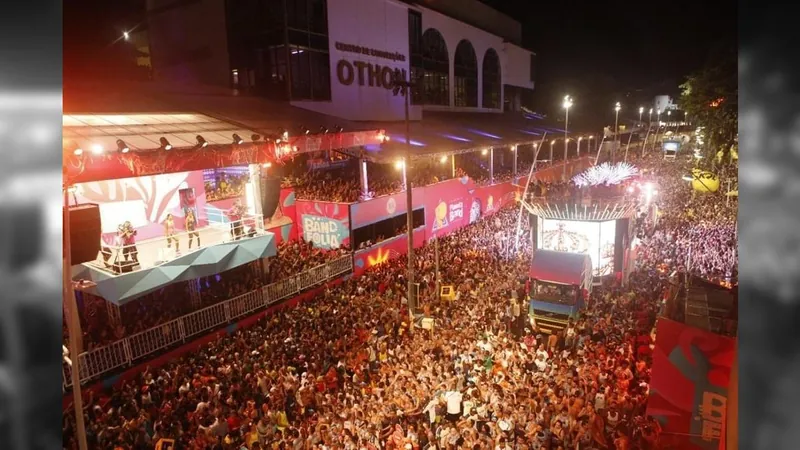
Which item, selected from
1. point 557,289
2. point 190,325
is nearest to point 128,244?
point 190,325

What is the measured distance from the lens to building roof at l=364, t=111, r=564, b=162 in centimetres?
2790

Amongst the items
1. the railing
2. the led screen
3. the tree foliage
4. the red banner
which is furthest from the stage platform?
the tree foliage

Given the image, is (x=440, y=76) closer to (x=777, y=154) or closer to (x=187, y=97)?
(x=187, y=97)

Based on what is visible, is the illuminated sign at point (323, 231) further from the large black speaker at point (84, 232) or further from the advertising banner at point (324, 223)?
the large black speaker at point (84, 232)

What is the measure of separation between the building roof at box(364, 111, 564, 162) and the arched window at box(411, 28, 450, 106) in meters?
1.28

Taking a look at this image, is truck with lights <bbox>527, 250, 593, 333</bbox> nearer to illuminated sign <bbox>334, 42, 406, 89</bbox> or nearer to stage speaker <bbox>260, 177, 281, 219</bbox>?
stage speaker <bbox>260, 177, 281, 219</bbox>

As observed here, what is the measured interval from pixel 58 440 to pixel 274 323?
14.4m

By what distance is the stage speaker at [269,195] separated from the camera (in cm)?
2036

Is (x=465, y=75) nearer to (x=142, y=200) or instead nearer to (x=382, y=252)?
(x=382, y=252)

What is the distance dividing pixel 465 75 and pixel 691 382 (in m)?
38.4

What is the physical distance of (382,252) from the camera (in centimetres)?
2280

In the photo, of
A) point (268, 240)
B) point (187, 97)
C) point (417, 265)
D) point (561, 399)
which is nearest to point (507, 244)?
point (417, 265)

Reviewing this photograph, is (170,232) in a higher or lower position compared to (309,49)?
lower

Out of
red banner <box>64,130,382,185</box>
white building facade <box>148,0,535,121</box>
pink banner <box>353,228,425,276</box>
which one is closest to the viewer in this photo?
red banner <box>64,130,382,185</box>
